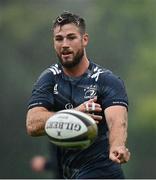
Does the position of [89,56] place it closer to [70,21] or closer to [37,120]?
[70,21]

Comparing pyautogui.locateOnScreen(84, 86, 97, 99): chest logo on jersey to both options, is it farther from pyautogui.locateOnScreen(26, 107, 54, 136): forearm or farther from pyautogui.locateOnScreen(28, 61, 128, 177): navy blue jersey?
pyautogui.locateOnScreen(26, 107, 54, 136): forearm

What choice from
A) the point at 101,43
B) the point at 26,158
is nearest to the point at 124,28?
the point at 101,43

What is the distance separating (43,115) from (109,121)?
492 mm

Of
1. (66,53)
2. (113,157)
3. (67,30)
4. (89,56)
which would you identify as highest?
(67,30)

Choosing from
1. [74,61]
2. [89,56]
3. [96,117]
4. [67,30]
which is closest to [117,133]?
[96,117]

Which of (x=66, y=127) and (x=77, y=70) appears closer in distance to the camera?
(x=66, y=127)

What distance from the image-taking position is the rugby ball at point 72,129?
6203 millimetres

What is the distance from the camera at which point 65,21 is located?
6770 millimetres

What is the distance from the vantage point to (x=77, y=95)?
674 centimetres

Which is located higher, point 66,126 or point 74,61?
point 74,61

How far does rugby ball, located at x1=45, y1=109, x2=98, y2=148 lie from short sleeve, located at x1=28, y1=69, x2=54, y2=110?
41 centimetres

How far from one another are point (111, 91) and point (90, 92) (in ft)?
0.52

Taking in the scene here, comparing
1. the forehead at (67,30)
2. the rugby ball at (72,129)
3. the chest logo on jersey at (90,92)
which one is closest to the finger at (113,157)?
the rugby ball at (72,129)

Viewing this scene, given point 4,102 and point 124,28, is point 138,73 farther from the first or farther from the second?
point 4,102
